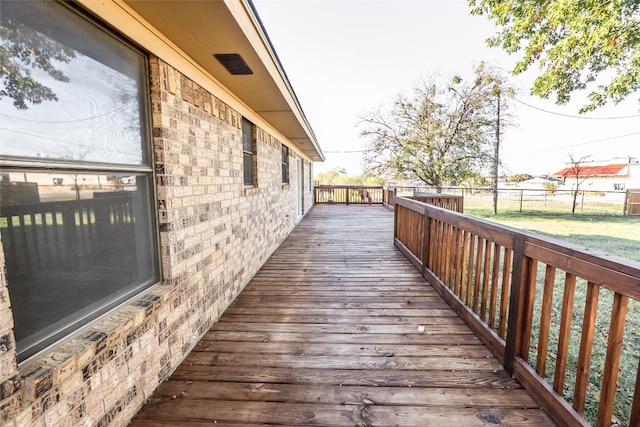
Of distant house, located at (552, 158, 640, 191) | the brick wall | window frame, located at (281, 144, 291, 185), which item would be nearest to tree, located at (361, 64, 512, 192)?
window frame, located at (281, 144, 291, 185)

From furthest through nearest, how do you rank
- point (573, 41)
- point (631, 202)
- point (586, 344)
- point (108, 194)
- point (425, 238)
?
point (631, 202) → point (573, 41) → point (425, 238) → point (108, 194) → point (586, 344)

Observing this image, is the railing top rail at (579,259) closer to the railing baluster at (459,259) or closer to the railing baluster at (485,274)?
the railing baluster at (485,274)

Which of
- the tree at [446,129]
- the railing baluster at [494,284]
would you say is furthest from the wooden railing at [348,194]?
the railing baluster at [494,284]

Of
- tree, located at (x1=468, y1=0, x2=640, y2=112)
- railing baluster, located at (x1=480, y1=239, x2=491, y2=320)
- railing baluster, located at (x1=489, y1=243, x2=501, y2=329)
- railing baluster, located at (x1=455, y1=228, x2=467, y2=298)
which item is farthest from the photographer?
tree, located at (x1=468, y1=0, x2=640, y2=112)

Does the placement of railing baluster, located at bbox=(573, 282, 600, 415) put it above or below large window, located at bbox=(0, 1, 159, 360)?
below

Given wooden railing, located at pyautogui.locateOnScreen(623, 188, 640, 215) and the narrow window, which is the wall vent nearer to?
the narrow window

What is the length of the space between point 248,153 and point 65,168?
112 inches

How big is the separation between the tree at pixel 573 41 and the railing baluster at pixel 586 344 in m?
7.34

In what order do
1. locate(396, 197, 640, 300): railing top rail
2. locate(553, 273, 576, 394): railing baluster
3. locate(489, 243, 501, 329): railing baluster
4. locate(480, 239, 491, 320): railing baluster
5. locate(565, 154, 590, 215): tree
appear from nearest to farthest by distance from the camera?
1. locate(396, 197, 640, 300): railing top rail
2. locate(553, 273, 576, 394): railing baluster
3. locate(489, 243, 501, 329): railing baluster
4. locate(480, 239, 491, 320): railing baluster
5. locate(565, 154, 590, 215): tree

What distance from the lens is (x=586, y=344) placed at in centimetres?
136

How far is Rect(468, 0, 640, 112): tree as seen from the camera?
590 cm

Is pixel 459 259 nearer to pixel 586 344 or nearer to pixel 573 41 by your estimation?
pixel 586 344

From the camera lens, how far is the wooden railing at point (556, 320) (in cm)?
123

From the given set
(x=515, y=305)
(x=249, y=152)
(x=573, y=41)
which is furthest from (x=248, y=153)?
(x=573, y=41)
